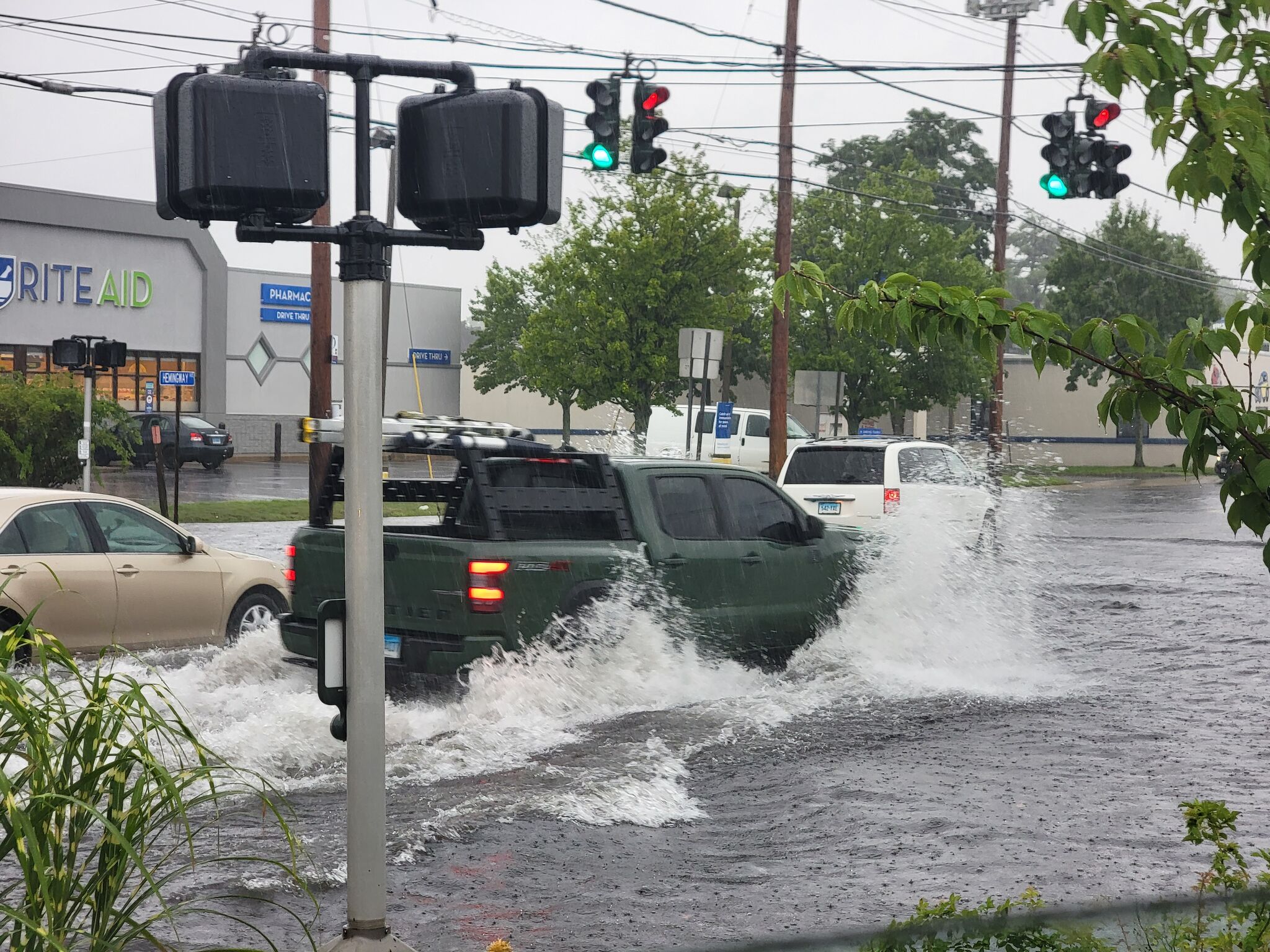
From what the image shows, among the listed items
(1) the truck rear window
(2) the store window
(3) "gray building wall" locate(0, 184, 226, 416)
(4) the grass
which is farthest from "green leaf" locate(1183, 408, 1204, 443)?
(2) the store window

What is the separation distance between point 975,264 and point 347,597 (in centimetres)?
4954

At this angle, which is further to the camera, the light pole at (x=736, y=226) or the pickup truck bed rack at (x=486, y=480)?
the light pole at (x=736, y=226)

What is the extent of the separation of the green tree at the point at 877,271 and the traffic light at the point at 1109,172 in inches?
843

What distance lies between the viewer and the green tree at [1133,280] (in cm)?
6062

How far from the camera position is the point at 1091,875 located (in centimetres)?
589

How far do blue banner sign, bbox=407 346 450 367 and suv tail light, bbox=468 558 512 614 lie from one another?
52.1 m

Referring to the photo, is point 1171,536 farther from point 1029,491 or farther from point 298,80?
point 298,80

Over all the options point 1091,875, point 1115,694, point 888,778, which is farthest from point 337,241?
point 1115,694

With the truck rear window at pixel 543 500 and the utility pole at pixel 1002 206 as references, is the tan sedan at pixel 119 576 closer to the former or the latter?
the truck rear window at pixel 543 500

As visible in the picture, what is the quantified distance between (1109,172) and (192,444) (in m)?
31.2

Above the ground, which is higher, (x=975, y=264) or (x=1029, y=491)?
(x=975, y=264)

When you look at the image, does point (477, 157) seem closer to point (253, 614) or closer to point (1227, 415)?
point (1227, 415)

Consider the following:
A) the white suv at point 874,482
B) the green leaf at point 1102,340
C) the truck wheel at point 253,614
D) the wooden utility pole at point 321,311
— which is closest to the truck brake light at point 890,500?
the white suv at point 874,482

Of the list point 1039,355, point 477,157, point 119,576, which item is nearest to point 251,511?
point 119,576
